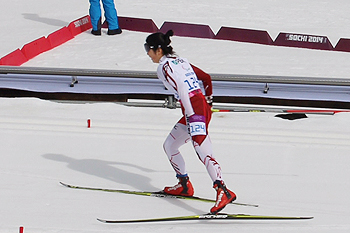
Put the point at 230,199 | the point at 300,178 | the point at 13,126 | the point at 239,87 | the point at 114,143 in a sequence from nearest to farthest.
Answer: the point at 230,199 → the point at 300,178 → the point at 114,143 → the point at 13,126 → the point at 239,87

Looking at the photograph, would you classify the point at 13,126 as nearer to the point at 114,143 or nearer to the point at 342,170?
the point at 114,143

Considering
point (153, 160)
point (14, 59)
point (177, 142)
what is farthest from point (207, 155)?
point (14, 59)

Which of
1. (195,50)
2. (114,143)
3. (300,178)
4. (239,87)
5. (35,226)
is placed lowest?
(35,226)

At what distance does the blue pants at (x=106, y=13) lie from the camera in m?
12.0

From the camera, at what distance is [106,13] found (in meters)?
12.0

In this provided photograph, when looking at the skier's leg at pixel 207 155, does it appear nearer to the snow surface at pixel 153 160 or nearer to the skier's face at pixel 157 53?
the snow surface at pixel 153 160

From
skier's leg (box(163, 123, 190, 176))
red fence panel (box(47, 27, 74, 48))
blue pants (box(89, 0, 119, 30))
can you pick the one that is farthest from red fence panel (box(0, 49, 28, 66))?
skier's leg (box(163, 123, 190, 176))

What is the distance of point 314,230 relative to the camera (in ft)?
16.4

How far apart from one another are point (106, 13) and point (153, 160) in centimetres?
628

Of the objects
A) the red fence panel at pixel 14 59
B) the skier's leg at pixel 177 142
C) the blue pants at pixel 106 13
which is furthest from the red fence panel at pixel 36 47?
the skier's leg at pixel 177 142

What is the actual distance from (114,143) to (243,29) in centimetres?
546

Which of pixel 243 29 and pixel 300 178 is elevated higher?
pixel 243 29

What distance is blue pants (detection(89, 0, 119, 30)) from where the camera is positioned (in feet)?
39.2

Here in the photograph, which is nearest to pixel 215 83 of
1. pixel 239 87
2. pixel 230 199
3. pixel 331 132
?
pixel 239 87
